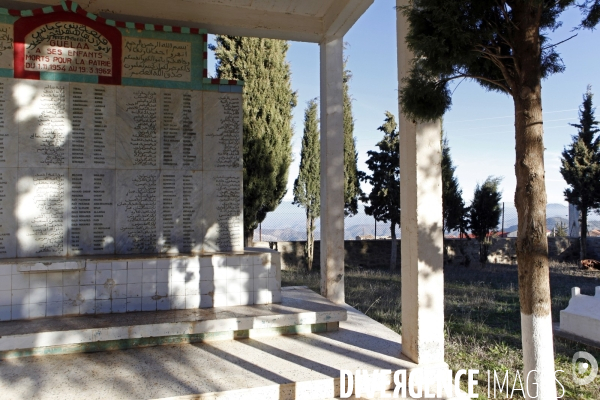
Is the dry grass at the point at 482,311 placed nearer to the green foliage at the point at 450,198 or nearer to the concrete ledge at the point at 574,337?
the concrete ledge at the point at 574,337

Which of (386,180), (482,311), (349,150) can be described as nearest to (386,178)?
(386,180)

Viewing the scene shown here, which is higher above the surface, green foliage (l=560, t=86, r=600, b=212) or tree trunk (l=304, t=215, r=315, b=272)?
green foliage (l=560, t=86, r=600, b=212)

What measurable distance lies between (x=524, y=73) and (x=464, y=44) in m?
0.42

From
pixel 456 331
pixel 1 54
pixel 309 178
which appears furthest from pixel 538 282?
pixel 309 178

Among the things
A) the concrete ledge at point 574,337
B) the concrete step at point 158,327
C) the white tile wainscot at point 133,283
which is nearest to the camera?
the concrete step at point 158,327

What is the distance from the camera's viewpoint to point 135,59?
5.17 metres

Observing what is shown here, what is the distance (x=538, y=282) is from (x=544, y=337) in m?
0.35

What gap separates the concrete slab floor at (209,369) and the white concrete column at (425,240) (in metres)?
0.28

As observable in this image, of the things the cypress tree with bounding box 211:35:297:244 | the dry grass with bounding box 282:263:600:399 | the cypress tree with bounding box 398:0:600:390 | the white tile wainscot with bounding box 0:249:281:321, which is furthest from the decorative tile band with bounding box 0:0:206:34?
the cypress tree with bounding box 211:35:297:244

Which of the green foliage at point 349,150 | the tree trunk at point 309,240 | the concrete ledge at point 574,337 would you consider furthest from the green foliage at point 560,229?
the concrete ledge at point 574,337

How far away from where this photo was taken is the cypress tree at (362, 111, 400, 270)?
13.8m

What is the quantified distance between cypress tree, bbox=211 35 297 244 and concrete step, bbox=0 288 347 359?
5785 mm

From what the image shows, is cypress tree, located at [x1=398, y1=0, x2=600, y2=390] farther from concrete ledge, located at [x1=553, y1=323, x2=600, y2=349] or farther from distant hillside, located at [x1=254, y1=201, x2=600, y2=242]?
distant hillside, located at [x1=254, y1=201, x2=600, y2=242]

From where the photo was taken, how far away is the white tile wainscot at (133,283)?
4.33 metres
